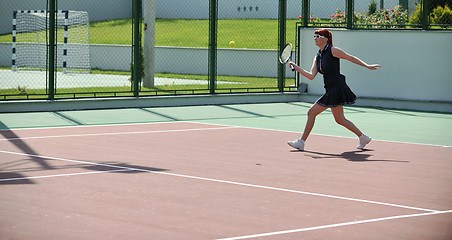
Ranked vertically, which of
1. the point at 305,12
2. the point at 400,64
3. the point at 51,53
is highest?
the point at 305,12

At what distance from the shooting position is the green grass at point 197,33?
35281 millimetres

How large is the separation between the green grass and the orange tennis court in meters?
20.6

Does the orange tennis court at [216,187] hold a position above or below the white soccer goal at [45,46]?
below

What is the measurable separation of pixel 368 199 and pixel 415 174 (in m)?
1.90

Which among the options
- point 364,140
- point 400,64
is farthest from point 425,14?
point 364,140

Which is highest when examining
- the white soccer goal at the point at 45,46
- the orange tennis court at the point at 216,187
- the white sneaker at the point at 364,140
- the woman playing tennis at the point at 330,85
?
the white soccer goal at the point at 45,46

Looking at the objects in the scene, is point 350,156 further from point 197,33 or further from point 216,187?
point 197,33

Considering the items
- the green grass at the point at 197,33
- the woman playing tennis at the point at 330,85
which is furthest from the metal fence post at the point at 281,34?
the green grass at the point at 197,33

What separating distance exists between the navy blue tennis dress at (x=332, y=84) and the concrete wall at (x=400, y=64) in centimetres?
689

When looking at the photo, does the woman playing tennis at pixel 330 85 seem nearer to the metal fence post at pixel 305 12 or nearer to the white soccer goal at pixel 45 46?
the metal fence post at pixel 305 12

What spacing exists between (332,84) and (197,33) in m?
28.2

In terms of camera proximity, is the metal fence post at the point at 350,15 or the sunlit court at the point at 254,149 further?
the metal fence post at the point at 350,15

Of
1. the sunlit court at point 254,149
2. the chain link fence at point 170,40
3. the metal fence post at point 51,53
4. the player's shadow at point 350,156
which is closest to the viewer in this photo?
the sunlit court at point 254,149

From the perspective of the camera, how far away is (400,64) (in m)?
19.0
